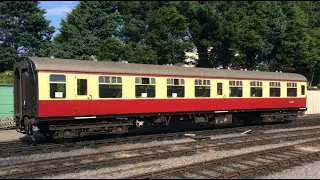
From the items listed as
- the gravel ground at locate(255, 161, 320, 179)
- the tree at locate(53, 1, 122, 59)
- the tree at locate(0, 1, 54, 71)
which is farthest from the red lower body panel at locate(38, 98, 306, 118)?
the tree at locate(0, 1, 54, 71)

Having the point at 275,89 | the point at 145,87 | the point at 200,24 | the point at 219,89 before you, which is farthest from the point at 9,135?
the point at 200,24

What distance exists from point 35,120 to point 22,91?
5.26 feet

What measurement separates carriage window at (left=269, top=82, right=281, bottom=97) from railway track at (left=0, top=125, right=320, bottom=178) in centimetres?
562

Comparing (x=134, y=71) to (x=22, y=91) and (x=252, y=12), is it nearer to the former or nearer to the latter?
(x=22, y=91)

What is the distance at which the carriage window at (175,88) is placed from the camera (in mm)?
17166

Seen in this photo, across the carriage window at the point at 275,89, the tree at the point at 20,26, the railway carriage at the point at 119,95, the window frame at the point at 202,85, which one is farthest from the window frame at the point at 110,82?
the tree at the point at 20,26

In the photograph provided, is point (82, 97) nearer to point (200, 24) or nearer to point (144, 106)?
point (144, 106)

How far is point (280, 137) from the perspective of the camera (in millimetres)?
16766

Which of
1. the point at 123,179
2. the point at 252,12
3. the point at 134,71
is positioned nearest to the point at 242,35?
the point at 252,12

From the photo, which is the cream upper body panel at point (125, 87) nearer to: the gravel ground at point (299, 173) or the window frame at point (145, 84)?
the window frame at point (145, 84)

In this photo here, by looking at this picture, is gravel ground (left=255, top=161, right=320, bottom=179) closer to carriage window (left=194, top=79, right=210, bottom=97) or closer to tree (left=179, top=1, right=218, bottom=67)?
carriage window (left=194, top=79, right=210, bottom=97)

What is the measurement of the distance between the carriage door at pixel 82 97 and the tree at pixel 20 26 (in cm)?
1757

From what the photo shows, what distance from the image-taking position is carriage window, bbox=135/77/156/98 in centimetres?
1610

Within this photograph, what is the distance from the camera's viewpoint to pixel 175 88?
17391 mm
